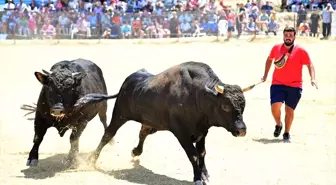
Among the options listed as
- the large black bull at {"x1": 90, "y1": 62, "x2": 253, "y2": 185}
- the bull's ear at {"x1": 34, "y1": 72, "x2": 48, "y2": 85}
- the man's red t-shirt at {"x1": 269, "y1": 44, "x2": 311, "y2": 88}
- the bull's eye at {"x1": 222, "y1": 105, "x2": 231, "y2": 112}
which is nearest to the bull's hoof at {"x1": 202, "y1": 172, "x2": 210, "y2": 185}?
the large black bull at {"x1": 90, "y1": 62, "x2": 253, "y2": 185}

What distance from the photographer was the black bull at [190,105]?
7.61 meters

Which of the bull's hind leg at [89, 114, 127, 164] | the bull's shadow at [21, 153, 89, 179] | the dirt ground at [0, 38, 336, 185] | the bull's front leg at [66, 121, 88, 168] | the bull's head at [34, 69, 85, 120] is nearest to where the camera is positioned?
the dirt ground at [0, 38, 336, 185]

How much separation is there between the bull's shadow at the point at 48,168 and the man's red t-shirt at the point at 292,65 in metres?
3.29

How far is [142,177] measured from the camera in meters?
8.52

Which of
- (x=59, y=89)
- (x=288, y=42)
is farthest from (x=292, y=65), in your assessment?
(x=59, y=89)

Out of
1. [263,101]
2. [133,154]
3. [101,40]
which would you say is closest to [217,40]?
[101,40]

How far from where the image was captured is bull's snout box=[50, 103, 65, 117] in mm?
8938

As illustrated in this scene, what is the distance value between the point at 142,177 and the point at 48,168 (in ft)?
4.92

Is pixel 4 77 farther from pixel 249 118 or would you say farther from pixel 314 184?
pixel 314 184

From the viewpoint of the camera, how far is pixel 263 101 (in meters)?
15.8

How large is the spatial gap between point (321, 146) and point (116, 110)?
3304mm

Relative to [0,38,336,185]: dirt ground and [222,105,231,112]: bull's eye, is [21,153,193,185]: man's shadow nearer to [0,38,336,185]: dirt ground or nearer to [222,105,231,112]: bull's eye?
[0,38,336,185]: dirt ground

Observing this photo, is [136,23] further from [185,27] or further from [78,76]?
[78,76]

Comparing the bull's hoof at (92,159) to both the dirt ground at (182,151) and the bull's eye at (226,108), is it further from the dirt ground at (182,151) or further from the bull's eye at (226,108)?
the bull's eye at (226,108)
